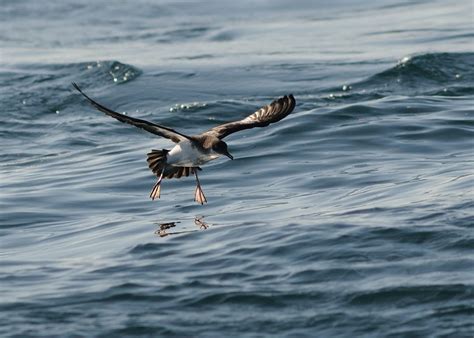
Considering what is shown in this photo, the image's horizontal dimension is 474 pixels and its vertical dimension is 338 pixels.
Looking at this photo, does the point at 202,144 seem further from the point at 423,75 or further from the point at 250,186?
the point at 423,75

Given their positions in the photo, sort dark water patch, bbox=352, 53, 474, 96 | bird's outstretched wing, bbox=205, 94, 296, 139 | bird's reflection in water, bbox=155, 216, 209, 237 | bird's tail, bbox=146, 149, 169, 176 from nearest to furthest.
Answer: bird's outstretched wing, bbox=205, 94, 296, 139, bird's tail, bbox=146, 149, 169, 176, bird's reflection in water, bbox=155, 216, 209, 237, dark water patch, bbox=352, 53, 474, 96

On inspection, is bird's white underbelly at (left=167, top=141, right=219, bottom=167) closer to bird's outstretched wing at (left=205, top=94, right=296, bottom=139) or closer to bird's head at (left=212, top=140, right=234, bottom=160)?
bird's head at (left=212, top=140, right=234, bottom=160)

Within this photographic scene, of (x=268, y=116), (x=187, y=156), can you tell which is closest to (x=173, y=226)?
(x=187, y=156)

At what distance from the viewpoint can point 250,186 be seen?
12.1m

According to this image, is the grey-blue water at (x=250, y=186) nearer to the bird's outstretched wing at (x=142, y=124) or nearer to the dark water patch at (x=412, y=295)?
the dark water patch at (x=412, y=295)

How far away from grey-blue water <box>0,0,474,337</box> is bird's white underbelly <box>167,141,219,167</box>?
2.22 ft

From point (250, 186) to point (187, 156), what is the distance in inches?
101

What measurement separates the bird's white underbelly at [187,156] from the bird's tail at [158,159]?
17 cm

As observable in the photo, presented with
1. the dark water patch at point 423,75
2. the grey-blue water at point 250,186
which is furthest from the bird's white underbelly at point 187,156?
the dark water patch at point 423,75

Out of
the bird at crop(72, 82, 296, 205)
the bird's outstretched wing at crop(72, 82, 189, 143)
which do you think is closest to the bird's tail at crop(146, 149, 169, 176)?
the bird at crop(72, 82, 296, 205)

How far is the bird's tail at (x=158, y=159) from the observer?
991cm

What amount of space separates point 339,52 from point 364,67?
1.76m

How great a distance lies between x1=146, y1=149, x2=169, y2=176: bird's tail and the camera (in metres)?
9.91

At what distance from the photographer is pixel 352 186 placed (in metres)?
11.6
